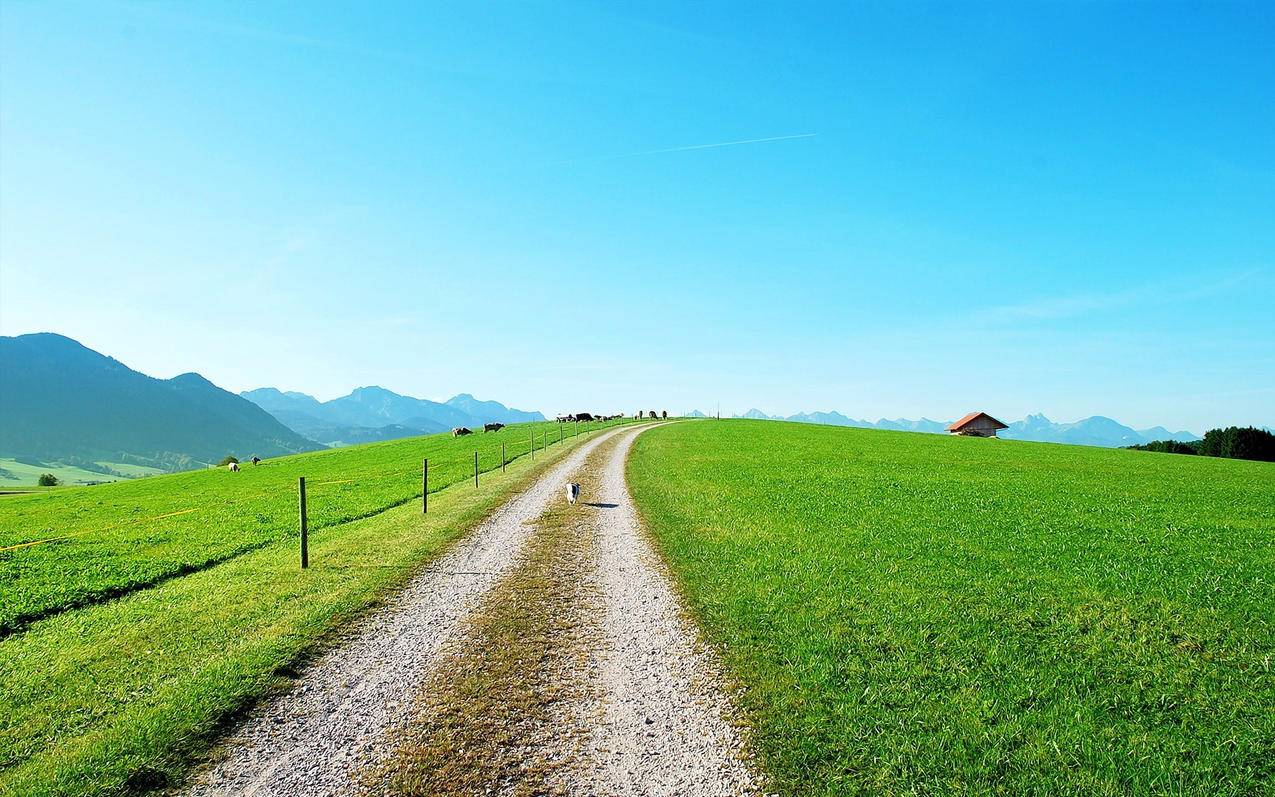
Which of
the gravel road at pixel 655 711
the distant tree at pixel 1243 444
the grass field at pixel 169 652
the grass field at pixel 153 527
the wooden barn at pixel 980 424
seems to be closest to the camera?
the gravel road at pixel 655 711

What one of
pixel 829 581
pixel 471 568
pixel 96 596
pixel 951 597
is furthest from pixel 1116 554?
pixel 96 596

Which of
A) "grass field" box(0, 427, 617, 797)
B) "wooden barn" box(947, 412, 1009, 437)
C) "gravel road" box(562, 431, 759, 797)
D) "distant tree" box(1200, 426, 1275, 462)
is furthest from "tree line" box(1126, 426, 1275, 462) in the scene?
"grass field" box(0, 427, 617, 797)

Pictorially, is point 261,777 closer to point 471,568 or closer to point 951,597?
point 471,568

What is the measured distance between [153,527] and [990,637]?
3188 cm

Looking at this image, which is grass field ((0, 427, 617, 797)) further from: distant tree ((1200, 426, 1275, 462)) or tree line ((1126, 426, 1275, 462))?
distant tree ((1200, 426, 1275, 462))

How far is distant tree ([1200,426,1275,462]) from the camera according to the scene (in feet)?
210

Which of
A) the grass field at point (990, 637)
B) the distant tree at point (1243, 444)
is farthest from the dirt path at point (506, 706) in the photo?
the distant tree at point (1243, 444)

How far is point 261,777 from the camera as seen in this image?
6.60 m

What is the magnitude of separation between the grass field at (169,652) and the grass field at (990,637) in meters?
7.46

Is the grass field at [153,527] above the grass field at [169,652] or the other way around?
the other way around

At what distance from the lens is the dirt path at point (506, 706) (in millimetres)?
6531

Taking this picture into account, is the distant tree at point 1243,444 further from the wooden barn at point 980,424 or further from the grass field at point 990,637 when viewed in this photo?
the grass field at point 990,637

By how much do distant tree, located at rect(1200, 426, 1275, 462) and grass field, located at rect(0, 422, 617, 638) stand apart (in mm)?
81953

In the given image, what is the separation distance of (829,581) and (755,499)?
11653 mm
